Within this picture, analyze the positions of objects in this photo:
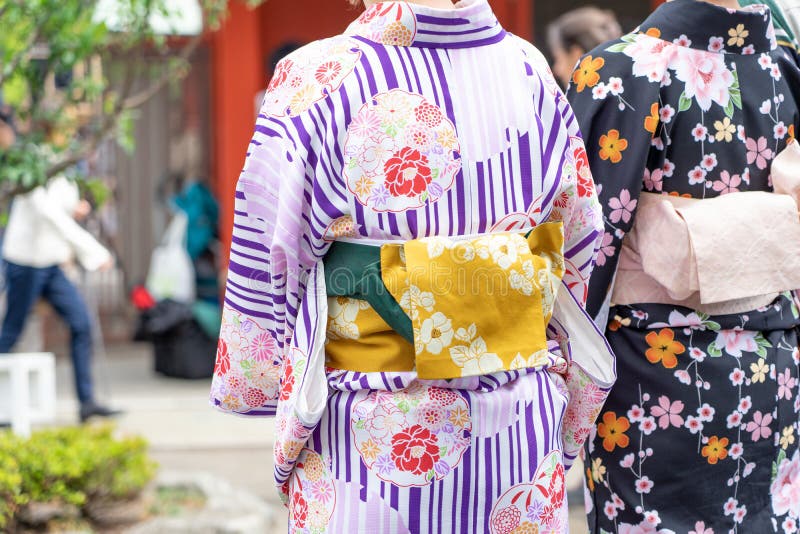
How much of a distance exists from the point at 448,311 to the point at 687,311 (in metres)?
0.82

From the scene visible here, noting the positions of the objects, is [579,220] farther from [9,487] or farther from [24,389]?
[24,389]

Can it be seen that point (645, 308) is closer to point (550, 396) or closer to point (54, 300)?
point (550, 396)

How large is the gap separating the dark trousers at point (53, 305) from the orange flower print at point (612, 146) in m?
4.59

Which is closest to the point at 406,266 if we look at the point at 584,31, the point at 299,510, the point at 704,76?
the point at 299,510

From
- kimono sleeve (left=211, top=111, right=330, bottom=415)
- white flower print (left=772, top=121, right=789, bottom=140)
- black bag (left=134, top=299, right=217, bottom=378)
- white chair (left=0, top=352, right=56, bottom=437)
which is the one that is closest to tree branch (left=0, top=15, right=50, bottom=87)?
white chair (left=0, top=352, right=56, bottom=437)

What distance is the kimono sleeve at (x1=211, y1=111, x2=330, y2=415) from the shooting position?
194 centimetres

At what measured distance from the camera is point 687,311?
2502 millimetres

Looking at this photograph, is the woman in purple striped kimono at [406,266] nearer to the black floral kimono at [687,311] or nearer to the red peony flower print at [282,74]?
the red peony flower print at [282,74]

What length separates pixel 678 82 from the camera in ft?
8.05

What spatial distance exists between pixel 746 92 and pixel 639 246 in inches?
17.4

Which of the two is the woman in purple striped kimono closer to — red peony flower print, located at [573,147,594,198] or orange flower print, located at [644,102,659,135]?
red peony flower print, located at [573,147,594,198]

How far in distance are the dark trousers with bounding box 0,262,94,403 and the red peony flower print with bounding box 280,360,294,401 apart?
4.62 metres

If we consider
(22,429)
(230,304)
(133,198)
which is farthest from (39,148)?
(133,198)

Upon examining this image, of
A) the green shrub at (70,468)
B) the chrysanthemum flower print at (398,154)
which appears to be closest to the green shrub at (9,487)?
the green shrub at (70,468)
